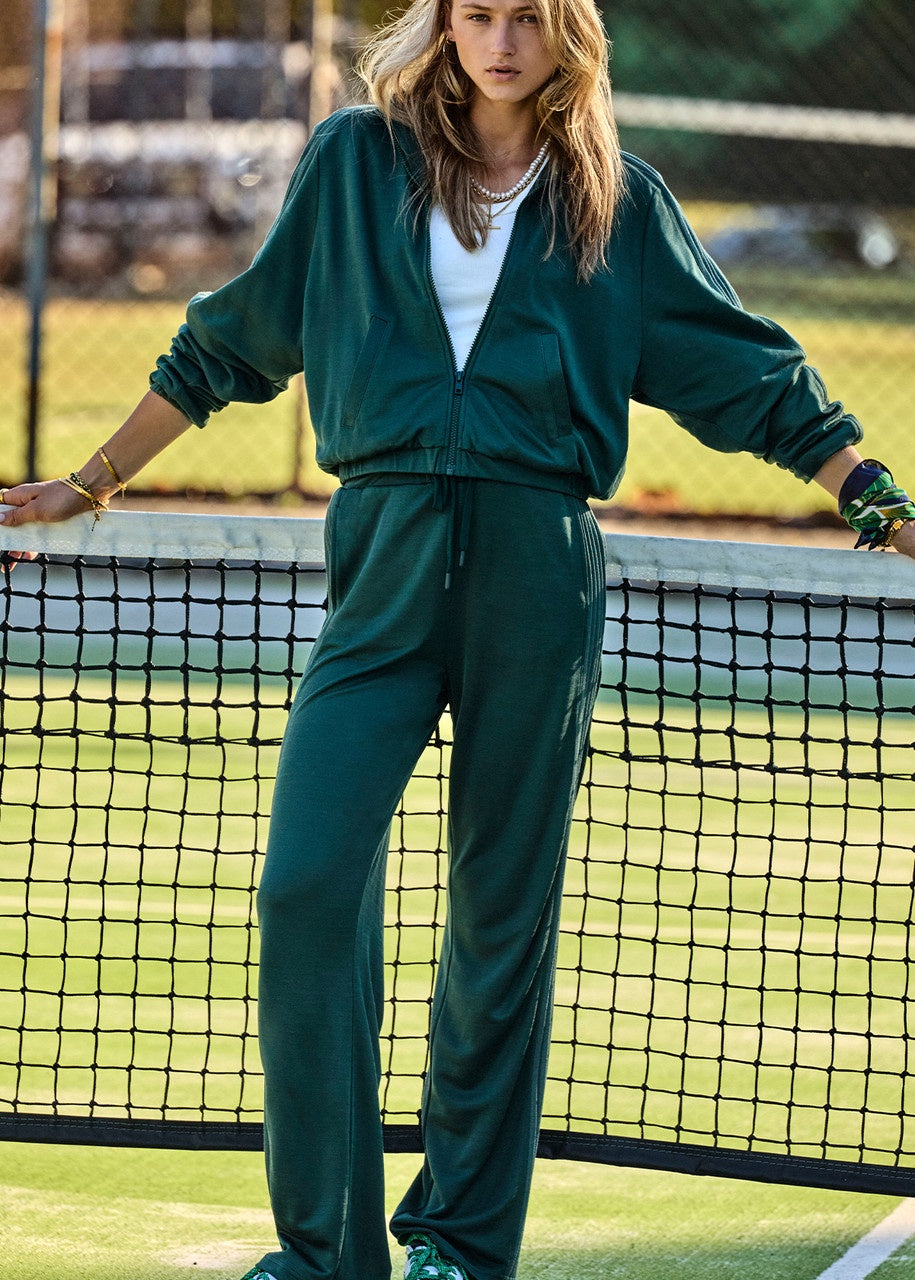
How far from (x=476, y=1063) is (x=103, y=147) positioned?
60.8 ft

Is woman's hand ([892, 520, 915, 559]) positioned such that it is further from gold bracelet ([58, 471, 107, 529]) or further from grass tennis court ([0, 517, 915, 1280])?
gold bracelet ([58, 471, 107, 529])

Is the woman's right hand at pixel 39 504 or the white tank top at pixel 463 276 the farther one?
the woman's right hand at pixel 39 504

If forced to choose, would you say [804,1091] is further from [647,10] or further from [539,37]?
[647,10]

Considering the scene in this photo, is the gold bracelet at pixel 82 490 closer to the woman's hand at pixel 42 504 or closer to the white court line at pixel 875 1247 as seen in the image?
the woman's hand at pixel 42 504

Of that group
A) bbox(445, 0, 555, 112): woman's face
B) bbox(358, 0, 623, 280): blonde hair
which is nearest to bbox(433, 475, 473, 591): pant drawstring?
bbox(358, 0, 623, 280): blonde hair

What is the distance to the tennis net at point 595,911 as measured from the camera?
11.6ft

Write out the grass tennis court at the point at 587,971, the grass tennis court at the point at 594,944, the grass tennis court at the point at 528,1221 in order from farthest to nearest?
the grass tennis court at the point at 594,944 < the grass tennis court at the point at 587,971 < the grass tennis court at the point at 528,1221

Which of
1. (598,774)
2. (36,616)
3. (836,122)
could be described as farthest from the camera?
(836,122)

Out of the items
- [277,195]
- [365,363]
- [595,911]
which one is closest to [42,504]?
[365,363]

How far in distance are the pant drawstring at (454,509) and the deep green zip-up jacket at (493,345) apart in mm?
22

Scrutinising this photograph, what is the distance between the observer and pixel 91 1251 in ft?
10.8

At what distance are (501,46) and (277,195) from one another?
10488 mm

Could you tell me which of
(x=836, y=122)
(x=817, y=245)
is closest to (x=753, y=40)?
(x=817, y=245)

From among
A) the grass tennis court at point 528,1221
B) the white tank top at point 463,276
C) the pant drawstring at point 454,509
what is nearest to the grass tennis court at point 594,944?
the grass tennis court at point 528,1221
